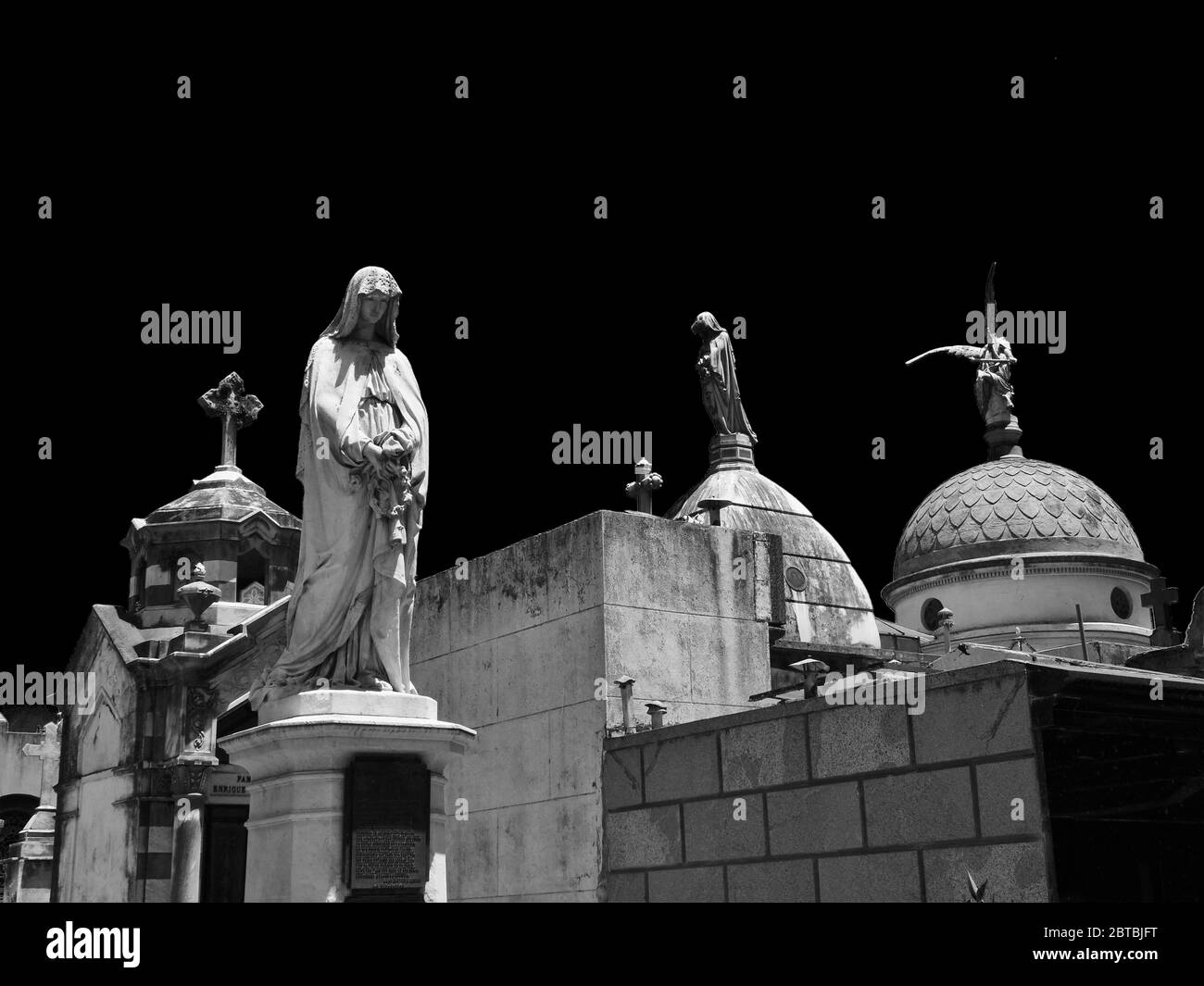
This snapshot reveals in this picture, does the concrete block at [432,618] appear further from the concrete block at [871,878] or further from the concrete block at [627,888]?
the concrete block at [871,878]

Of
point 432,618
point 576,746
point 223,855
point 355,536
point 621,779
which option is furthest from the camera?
point 223,855

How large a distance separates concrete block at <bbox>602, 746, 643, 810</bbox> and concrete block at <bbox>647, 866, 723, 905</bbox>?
66cm

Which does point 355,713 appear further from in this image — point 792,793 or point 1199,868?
point 1199,868

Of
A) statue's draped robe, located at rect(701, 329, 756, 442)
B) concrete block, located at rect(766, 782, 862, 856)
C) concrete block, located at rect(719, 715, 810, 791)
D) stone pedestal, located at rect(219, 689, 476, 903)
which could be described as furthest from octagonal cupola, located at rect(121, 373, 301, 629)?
stone pedestal, located at rect(219, 689, 476, 903)

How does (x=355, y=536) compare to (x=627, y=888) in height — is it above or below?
above

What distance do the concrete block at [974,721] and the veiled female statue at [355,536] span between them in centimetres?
355

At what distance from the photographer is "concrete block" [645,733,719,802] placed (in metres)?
11.3

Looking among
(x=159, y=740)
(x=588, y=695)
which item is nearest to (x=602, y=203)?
(x=588, y=695)

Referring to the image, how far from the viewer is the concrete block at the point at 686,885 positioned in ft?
36.4

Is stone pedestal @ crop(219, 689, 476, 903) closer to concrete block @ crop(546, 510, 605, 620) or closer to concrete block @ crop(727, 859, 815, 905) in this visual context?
concrete block @ crop(727, 859, 815, 905)

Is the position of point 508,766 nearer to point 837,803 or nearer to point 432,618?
point 432,618

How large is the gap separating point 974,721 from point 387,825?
3851 mm

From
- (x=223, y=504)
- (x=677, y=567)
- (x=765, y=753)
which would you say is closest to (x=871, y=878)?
(x=765, y=753)

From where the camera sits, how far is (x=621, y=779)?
11828 millimetres
